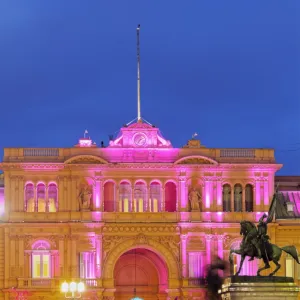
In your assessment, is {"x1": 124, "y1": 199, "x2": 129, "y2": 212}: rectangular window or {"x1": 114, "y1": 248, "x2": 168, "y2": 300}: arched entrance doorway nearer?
{"x1": 124, "y1": 199, "x2": 129, "y2": 212}: rectangular window

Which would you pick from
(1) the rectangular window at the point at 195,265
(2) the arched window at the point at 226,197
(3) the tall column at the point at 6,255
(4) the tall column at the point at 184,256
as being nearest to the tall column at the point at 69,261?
(3) the tall column at the point at 6,255

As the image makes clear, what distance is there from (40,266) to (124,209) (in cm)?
850

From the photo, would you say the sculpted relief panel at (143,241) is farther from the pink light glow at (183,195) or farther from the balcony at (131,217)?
the pink light glow at (183,195)

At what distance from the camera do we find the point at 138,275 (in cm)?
9969

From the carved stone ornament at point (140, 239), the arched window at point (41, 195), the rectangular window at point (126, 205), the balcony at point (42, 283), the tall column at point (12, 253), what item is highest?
the arched window at point (41, 195)

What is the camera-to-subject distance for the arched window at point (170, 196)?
9662 centimetres

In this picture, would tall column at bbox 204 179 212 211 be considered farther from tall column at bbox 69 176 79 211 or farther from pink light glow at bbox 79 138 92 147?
tall column at bbox 69 176 79 211

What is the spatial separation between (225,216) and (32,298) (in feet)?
57.5

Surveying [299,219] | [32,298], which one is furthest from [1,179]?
[299,219]

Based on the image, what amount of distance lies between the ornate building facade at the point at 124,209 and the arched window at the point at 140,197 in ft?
0.28

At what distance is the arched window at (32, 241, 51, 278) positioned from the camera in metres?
93.7

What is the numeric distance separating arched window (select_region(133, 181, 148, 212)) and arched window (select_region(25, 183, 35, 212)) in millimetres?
8561

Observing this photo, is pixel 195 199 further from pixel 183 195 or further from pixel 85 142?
pixel 85 142

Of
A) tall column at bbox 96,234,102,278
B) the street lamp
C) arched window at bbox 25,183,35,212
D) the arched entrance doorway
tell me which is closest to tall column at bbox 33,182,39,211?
arched window at bbox 25,183,35,212
